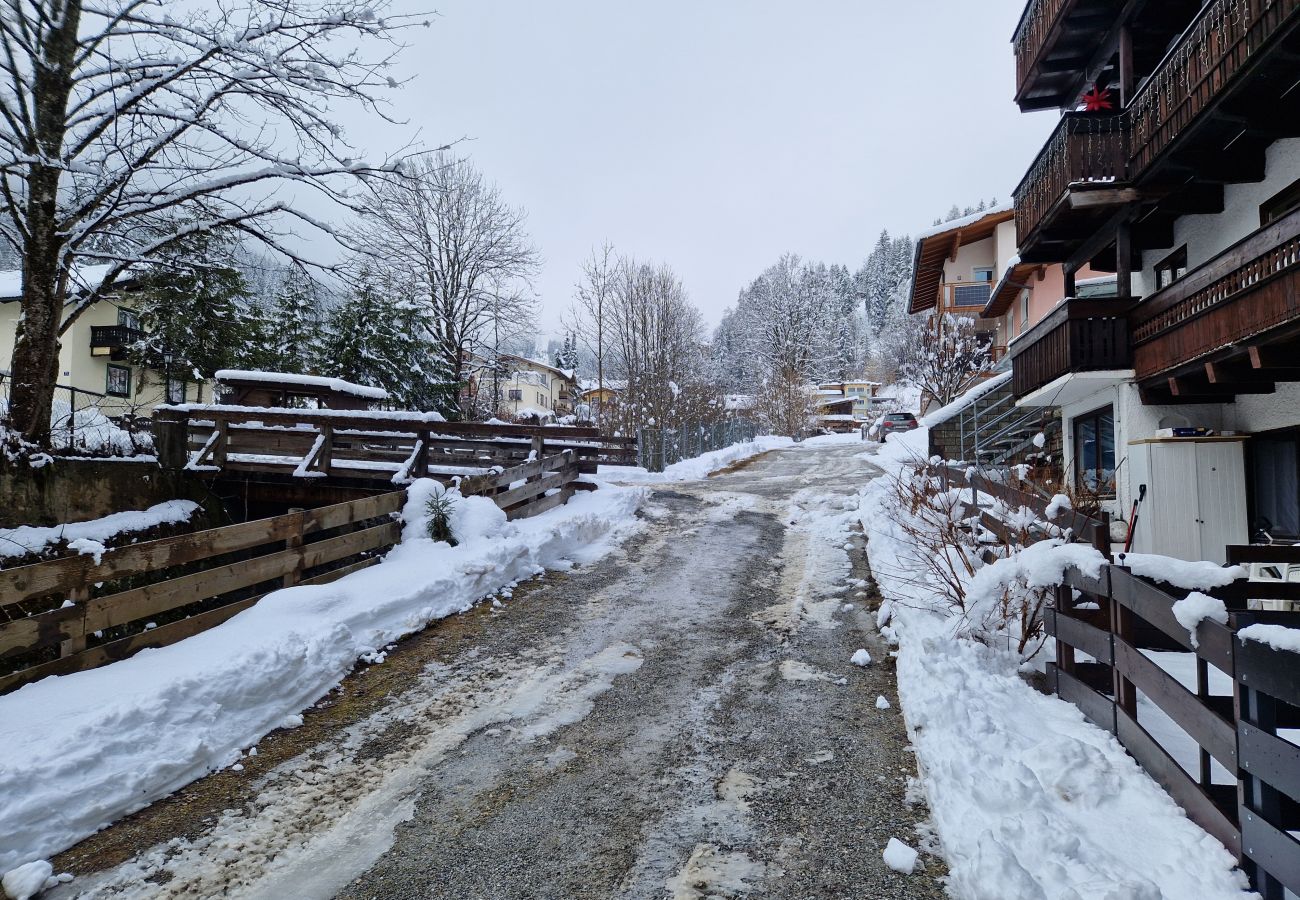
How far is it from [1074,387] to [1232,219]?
3.56 metres

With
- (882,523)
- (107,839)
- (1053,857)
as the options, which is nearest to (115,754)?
(107,839)

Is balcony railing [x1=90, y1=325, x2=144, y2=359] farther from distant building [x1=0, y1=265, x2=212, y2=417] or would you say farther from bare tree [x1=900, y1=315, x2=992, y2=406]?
bare tree [x1=900, y1=315, x2=992, y2=406]

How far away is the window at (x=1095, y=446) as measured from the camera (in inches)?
489

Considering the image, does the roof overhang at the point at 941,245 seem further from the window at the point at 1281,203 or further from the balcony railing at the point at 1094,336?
the window at the point at 1281,203

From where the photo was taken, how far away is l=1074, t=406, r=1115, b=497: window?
12.4 metres

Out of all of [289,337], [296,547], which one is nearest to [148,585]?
[296,547]

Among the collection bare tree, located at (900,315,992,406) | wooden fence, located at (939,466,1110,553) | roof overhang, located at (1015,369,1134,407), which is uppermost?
bare tree, located at (900,315,992,406)

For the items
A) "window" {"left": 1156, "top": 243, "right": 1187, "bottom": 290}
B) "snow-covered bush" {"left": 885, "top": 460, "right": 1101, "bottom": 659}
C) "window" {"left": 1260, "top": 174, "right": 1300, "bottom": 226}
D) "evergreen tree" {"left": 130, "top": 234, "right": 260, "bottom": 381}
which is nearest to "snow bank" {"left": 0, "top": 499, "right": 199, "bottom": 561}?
"snow-covered bush" {"left": 885, "top": 460, "right": 1101, "bottom": 659}

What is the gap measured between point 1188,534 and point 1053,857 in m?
9.14

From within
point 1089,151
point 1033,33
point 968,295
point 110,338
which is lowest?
point 1089,151

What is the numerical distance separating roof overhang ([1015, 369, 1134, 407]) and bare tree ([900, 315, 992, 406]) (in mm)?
14115

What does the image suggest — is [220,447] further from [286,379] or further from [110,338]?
[110,338]

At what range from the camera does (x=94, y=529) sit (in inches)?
352

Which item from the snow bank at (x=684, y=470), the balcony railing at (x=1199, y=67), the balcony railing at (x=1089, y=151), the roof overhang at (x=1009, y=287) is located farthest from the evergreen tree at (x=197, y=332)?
the roof overhang at (x=1009, y=287)
